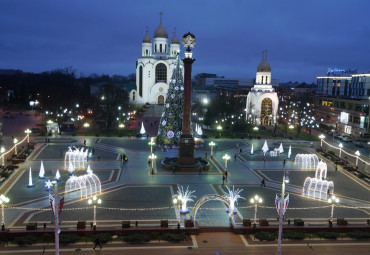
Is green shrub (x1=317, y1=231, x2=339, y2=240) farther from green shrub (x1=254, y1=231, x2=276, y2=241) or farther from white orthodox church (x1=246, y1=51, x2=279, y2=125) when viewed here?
white orthodox church (x1=246, y1=51, x2=279, y2=125)

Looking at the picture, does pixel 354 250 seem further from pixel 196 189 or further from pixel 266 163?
pixel 266 163

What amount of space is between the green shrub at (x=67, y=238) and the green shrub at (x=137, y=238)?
104 inches

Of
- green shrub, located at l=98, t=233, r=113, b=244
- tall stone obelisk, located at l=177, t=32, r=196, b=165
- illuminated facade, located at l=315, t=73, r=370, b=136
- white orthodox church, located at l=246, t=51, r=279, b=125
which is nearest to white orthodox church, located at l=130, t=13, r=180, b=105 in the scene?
white orthodox church, located at l=246, t=51, r=279, b=125

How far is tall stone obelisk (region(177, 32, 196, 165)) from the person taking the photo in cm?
3494

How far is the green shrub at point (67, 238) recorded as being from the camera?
19089 mm

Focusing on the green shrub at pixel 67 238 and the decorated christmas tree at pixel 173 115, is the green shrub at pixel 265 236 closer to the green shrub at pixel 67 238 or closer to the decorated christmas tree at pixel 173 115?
the green shrub at pixel 67 238

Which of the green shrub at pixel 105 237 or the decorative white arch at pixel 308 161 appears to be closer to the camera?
the green shrub at pixel 105 237

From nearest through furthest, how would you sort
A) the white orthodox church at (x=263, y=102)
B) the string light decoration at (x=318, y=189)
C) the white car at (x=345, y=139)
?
the string light decoration at (x=318, y=189) < the white car at (x=345, y=139) < the white orthodox church at (x=263, y=102)

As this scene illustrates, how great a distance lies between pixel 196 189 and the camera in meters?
29.3

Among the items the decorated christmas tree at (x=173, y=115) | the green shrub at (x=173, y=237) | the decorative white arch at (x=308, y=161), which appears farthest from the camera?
the decorated christmas tree at (x=173, y=115)

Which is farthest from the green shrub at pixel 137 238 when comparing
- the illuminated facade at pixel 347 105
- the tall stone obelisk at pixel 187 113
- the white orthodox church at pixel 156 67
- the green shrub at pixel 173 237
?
the white orthodox church at pixel 156 67

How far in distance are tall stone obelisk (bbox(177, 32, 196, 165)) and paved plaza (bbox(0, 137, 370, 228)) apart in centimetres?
229

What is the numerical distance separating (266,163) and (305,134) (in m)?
24.9

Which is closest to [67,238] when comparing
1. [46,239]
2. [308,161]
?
[46,239]
